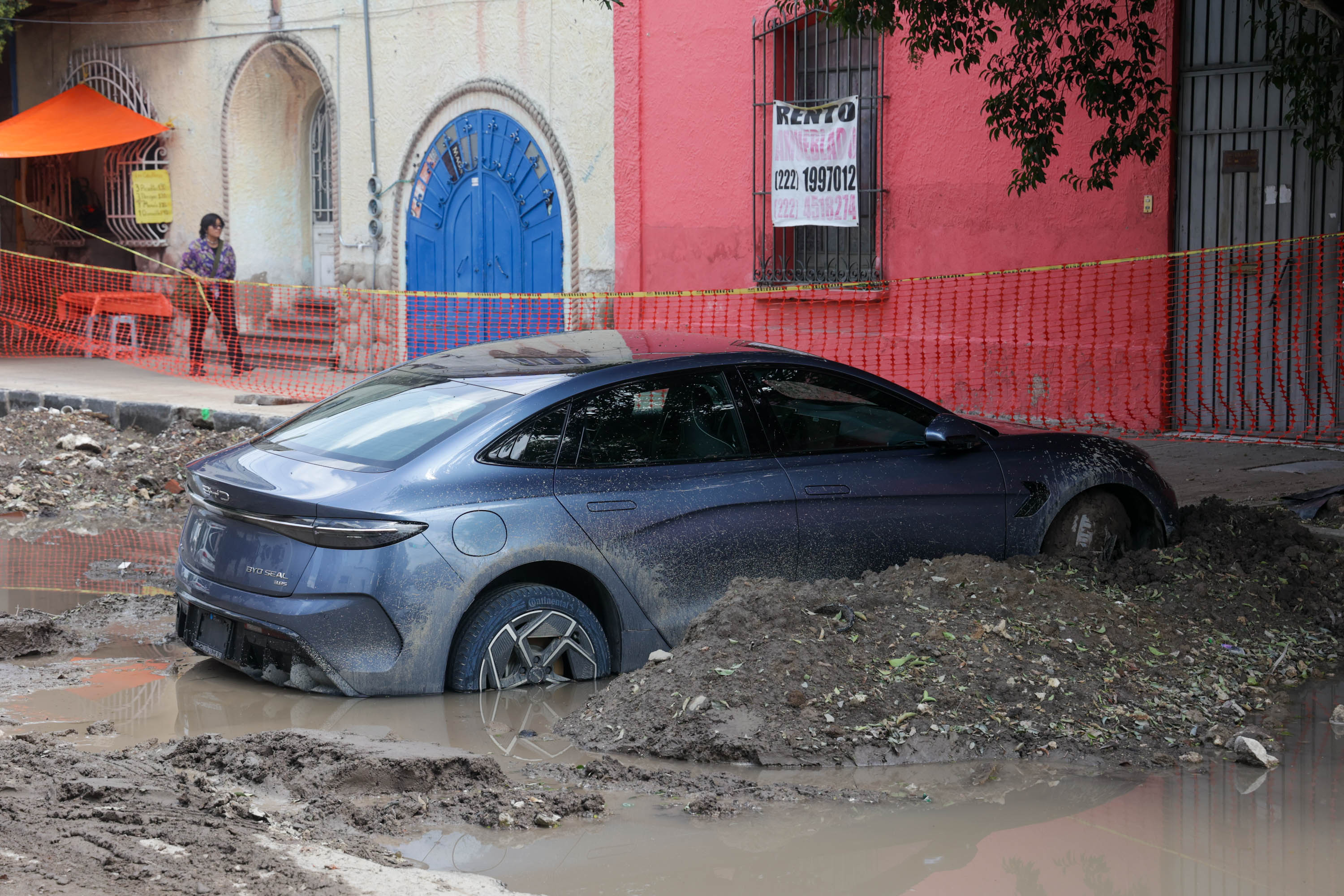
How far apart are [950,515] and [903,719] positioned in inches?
57.5

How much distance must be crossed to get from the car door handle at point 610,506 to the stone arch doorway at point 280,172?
13125 millimetres

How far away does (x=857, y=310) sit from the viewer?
1252 cm

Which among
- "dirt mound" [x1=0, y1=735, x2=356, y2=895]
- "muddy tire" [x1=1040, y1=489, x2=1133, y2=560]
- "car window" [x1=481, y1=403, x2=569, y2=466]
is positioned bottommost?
"dirt mound" [x1=0, y1=735, x2=356, y2=895]

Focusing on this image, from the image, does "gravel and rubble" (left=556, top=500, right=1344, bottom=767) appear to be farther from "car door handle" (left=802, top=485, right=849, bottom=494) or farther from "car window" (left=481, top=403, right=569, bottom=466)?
"car window" (left=481, top=403, right=569, bottom=466)

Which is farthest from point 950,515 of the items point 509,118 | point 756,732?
point 509,118

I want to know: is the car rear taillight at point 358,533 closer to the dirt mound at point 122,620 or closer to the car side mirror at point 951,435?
the dirt mound at point 122,620

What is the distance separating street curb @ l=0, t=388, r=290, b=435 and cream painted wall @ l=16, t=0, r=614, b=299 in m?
4.18

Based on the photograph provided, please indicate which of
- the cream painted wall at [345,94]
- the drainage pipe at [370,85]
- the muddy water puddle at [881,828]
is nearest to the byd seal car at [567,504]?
the muddy water puddle at [881,828]

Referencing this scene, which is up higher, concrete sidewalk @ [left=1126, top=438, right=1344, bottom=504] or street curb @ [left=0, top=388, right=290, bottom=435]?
street curb @ [left=0, top=388, right=290, bottom=435]

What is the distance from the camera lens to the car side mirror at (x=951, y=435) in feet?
19.4

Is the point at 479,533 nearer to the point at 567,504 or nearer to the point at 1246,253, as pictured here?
the point at 567,504

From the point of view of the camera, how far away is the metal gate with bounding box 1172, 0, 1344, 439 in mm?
9930

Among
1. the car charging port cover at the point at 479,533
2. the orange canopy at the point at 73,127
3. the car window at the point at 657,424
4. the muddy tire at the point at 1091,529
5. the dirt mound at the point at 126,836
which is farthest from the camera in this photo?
the orange canopy at the point at 73,127

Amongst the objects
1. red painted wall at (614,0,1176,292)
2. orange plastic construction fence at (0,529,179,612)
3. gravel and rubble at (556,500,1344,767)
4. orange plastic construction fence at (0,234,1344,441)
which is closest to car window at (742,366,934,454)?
gravel and rubble at (556,500,1344,767)
